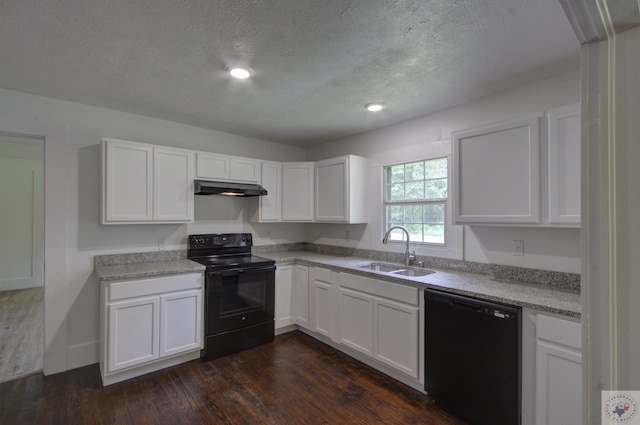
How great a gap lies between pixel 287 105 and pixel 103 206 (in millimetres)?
1891

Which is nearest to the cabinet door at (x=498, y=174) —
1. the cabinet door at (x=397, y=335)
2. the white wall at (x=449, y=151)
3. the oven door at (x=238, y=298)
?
the white wall at (x=449, y=151)

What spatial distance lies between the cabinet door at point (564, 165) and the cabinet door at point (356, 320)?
1571mm

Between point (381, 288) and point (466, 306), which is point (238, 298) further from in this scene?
point (466, 306)

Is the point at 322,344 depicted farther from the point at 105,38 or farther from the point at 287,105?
the point at 105,38

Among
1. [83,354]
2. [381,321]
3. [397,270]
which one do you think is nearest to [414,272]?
[397,270]

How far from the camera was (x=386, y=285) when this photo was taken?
2.69m

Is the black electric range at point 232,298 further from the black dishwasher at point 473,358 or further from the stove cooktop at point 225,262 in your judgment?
the black dishwasher at point 473,358

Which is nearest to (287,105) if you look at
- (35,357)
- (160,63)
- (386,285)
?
(160,63)

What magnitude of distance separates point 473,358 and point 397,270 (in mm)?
1141

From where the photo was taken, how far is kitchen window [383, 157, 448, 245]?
312 centimetres

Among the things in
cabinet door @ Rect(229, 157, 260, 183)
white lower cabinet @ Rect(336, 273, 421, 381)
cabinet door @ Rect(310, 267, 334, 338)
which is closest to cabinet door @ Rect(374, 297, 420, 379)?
white lower cabinet @ Rect(336, 273, 421, 381)

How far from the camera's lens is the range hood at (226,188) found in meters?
3.26

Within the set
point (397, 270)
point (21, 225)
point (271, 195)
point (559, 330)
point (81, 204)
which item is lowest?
point (559, 330)

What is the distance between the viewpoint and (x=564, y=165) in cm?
201
